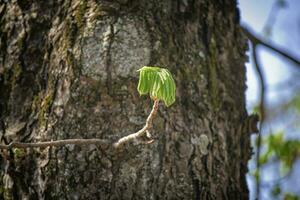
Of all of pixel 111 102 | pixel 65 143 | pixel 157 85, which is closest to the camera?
pixel 157 85

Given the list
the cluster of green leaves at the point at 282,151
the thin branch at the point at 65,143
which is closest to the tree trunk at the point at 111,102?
the thin branch at the point at 65,143

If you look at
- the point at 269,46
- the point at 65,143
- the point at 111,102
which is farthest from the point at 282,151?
the point at 65,143

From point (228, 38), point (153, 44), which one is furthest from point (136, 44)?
point (228, 38)

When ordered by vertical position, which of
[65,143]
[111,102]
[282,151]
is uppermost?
[111,102]

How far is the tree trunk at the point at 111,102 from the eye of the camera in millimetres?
1342

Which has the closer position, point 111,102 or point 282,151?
point 111,102

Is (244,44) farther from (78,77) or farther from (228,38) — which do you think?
(78,77)

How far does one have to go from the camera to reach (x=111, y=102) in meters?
1.37

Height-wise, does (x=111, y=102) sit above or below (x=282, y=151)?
above

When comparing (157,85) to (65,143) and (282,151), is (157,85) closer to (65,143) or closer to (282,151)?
(65,143)

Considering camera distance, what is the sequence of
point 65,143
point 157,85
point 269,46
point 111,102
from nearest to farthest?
point 157,85
point 65,143
point 111,102
point 269,46

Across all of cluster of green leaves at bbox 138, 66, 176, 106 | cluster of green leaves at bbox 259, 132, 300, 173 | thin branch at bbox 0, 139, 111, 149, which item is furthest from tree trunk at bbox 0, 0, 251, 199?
cluster of green leaves at bbox 259, 132, 300, 173

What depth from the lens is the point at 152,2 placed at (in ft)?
4.90

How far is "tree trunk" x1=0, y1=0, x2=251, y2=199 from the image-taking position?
4.40 feet
